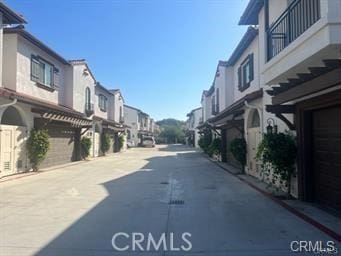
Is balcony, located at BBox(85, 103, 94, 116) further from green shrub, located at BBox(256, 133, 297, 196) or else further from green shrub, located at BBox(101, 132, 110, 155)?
green shrub, located at BBox(256, 133, 297, 196)

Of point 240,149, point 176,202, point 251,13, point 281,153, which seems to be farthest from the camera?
point 240,149

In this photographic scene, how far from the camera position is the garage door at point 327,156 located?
26.7ft

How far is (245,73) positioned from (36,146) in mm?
10796

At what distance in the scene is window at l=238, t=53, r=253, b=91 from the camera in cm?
1702

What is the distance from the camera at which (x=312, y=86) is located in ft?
25.0

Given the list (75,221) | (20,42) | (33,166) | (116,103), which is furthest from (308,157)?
(116,103)

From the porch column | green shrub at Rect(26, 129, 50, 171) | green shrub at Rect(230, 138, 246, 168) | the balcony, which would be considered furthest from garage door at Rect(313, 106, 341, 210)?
the balcony

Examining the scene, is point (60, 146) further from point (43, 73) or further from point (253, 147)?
point (253, 147)

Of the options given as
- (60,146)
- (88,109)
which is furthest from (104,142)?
(60,146)

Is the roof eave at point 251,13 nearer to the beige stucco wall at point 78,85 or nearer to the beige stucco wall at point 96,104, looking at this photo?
the beige stucco wall at point 78,85

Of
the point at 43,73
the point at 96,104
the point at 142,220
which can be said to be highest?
the point at 43,73

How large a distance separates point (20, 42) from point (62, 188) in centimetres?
869

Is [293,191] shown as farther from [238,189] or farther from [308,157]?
[238,189]

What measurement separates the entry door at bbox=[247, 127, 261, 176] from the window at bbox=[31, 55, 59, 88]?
1138cm
